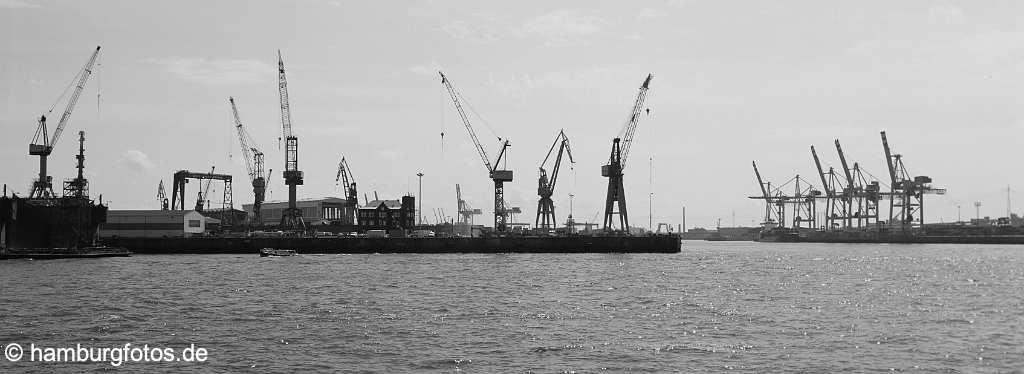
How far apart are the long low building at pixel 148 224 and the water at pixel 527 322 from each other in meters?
80.0

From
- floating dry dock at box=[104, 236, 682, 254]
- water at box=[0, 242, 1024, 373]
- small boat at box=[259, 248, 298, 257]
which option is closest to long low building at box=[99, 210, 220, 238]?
floating dry dock at box=[104, 236, 682, 254]

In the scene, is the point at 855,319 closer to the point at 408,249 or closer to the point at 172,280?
the point at 172,280

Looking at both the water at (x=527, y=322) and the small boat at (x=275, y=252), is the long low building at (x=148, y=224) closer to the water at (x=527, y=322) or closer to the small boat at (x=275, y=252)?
the small boat at (x=275, y=252)

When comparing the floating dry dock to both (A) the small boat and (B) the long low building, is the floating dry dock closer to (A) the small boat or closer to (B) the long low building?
(B) the long low building

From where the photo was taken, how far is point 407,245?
162 metres

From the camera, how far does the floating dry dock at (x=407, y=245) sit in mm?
156875

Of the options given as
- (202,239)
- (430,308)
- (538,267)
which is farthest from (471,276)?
(202,239)

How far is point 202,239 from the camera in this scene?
159 metres

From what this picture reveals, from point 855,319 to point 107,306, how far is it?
→ 43.4 metres

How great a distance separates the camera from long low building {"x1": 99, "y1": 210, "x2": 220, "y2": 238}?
6407 inches

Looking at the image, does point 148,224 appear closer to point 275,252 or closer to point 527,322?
point 275,252

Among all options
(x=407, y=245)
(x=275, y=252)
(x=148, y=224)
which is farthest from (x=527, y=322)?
(x=148, y=224)

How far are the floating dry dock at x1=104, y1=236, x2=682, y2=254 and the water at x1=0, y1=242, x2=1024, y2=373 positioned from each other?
7190cm

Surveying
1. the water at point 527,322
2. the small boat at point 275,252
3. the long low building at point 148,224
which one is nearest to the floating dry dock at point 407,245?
the long low building at point 148,224
